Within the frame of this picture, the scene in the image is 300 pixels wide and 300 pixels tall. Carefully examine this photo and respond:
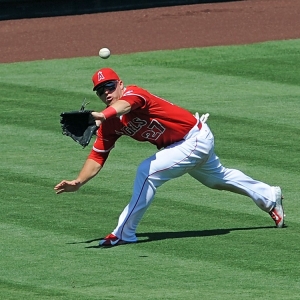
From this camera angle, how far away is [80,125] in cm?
765

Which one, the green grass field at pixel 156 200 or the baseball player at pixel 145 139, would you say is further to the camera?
the baseball player at pixel 145 139

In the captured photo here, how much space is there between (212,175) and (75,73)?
297 inches

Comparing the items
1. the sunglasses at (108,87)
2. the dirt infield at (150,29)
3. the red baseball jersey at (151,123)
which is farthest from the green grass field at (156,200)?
the dirt infield at (150,29)

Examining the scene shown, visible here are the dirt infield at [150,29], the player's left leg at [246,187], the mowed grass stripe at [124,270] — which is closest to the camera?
the mowed grass stripe at [124,270]

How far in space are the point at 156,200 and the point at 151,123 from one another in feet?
5.24

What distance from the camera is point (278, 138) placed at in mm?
11617

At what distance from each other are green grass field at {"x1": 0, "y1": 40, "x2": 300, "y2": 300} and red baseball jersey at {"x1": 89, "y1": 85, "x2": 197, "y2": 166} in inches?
31.2

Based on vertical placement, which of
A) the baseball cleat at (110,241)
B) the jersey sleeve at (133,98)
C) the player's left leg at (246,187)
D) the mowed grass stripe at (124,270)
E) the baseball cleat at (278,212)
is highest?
the jersey sleeve at (133,98)

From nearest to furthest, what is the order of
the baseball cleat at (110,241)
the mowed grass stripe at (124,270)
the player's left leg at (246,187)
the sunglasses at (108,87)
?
the mowed grass stripe at (124,270)
the sunglasses at (108,87)
the baseball cleat at (110,241)
the player's left leg at (246,187)

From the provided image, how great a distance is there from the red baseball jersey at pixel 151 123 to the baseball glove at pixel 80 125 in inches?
14.0

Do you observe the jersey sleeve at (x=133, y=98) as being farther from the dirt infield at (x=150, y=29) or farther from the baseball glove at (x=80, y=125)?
the dirt infield at (x=150, y=29)

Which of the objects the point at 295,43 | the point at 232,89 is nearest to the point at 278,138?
the point at 232,89

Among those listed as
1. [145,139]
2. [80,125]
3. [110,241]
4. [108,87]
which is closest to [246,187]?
[145,139]

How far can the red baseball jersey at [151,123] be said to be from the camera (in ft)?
25.8
